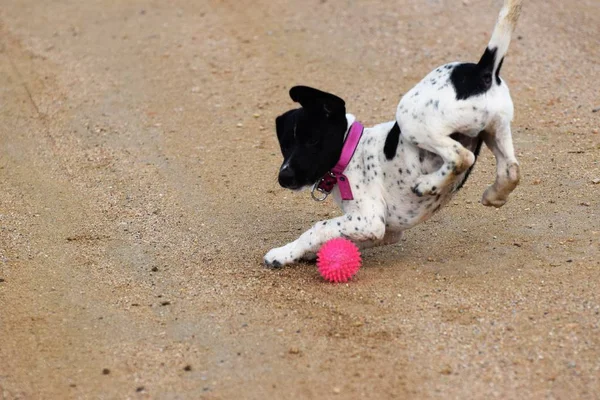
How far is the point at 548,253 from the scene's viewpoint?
21.3ft

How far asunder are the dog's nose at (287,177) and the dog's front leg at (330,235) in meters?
0.37

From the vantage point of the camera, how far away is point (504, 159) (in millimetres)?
6082

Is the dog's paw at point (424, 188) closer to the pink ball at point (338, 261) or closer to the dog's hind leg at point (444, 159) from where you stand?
the dog's hind leg at point (444, 159)

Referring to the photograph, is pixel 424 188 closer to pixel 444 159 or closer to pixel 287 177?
pixel 444 159

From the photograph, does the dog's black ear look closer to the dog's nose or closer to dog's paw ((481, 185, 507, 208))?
the dog's nose

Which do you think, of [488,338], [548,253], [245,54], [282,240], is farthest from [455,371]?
[245,54]

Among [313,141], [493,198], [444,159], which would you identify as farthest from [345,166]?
[493,198]

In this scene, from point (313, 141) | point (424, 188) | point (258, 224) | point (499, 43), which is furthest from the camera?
point (258, 224)

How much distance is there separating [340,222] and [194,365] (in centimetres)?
157

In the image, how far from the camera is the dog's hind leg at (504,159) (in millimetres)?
5975

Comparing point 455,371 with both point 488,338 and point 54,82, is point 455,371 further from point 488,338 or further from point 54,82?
point 54,82

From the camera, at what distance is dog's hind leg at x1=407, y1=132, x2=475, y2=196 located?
5.83 m

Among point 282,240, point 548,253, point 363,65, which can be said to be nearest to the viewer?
point 548,253

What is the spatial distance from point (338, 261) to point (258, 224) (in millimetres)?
1564
